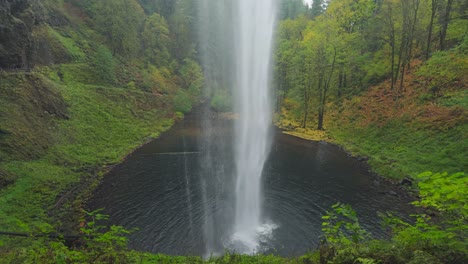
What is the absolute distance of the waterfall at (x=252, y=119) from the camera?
14.6 meters

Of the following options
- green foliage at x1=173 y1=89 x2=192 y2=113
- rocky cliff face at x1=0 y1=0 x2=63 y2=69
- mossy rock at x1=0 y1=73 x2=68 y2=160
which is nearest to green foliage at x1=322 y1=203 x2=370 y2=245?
mossy rock at x1=0 y1=73 x2=68 y2=160

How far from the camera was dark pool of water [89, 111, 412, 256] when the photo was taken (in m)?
12.4

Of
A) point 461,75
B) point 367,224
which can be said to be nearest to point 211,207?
point 367,224

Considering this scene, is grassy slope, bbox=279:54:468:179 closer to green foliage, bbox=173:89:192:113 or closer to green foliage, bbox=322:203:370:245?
green foliage, bbox=322:203:370:245

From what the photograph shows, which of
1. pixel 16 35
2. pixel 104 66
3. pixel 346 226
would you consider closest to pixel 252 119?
pixel 104 66

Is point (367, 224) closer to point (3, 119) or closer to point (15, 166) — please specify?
point (15, 166)

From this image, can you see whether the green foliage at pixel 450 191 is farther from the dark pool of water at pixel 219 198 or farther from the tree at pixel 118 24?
the tree at pixel 118 24

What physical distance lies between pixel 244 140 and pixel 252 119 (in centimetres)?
990

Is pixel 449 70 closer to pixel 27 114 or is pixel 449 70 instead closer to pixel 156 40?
pixel 27 114

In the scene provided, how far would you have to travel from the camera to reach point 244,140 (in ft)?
109

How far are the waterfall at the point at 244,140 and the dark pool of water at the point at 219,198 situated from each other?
16 centimetres

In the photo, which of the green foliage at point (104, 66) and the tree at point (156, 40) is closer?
the green foliage at point (104, 66)

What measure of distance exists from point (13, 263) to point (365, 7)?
1811 inches

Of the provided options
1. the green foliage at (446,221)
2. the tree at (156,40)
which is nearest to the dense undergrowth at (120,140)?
the green foliage at (446,221)
